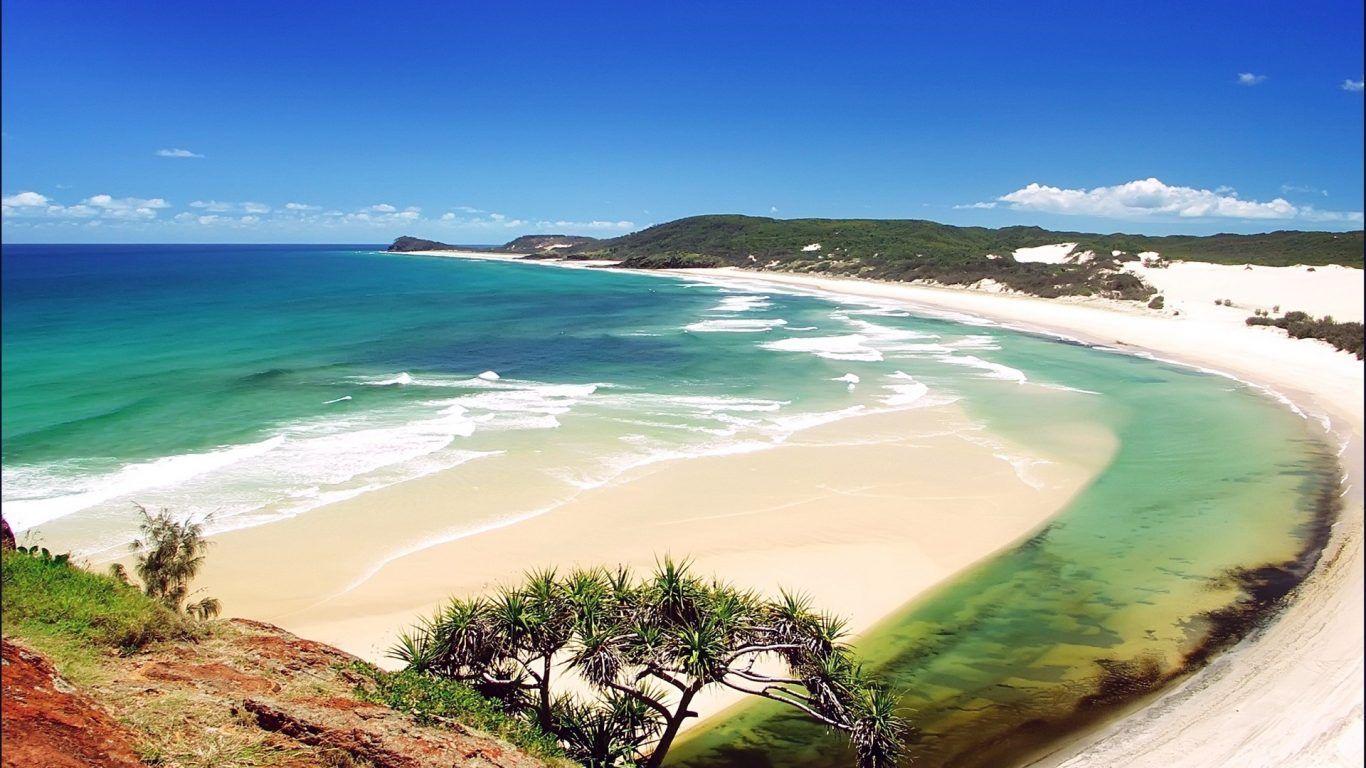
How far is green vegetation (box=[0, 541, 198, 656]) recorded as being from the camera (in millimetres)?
7773

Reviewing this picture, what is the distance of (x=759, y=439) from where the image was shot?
947 inches

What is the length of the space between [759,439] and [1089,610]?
39.0 feet

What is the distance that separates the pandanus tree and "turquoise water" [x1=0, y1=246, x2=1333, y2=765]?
6.02 ft

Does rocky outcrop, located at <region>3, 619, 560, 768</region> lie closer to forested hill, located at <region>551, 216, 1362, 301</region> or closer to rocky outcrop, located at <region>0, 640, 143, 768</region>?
rocky outcrop, located at <region>0, 640, 143, 768</region>

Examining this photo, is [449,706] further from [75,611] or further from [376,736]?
[75,611]

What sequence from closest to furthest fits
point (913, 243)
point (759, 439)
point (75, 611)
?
point (75, 611) → point (759, 439) → point (913, 243)

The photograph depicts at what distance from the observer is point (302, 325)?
5362cm

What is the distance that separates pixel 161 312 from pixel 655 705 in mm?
66626

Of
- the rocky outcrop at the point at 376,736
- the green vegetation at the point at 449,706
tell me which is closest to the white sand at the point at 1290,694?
the green vegetation at the point at 449,706

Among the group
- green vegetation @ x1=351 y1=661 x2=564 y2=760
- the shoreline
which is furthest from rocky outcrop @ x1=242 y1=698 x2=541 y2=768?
the shoreline

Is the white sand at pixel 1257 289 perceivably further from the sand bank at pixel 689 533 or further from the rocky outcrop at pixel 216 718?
the rocky outcrop at pixel 216 718

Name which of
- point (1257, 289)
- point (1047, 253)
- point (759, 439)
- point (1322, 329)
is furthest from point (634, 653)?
point (1047, 253)

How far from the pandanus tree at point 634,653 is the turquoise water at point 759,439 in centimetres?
183

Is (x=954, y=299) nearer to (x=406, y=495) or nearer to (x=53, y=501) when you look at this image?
(x=406, y=495)
